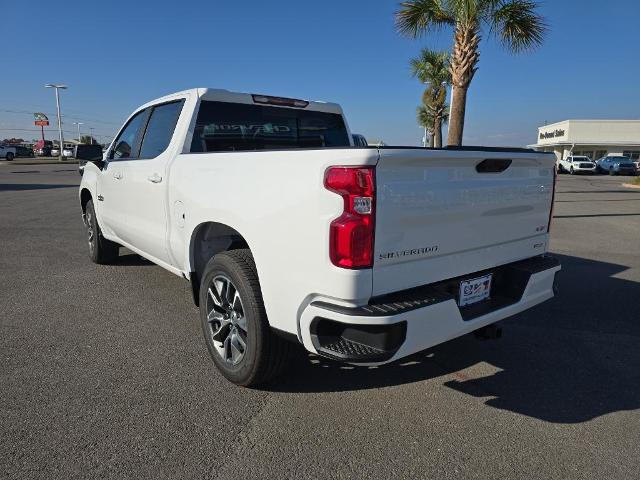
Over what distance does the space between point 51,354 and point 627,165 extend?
42.8 metres

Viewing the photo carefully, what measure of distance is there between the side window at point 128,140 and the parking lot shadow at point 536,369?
2964mm

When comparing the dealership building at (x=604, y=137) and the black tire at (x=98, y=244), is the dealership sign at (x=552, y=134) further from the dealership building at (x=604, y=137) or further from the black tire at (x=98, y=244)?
the black tire at (x=98, y=244)

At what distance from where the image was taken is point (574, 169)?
37.7 m

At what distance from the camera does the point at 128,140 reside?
512 cm

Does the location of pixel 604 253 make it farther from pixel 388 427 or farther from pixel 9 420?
pixel 9 420

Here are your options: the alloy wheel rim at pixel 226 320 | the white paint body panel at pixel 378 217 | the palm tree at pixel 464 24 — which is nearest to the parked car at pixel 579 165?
the palm tree at pixel 464 24

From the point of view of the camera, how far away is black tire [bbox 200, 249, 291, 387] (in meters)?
2.76

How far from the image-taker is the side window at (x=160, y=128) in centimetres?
416

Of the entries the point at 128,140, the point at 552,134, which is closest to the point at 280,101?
the point at 128,140

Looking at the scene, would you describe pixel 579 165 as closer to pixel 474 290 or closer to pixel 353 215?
pixel 474 290

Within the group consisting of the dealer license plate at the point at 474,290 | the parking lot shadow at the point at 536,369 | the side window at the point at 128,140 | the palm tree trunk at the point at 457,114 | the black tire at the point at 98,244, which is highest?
the palm tree trunk at the point at 457,114

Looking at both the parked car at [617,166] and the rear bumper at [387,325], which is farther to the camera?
the parked car at [617,166]

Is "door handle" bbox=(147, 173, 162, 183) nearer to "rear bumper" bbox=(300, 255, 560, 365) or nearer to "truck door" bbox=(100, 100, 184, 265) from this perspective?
"truck door" bbox=(100, 100, 184, 265)

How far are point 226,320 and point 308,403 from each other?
0.77m
